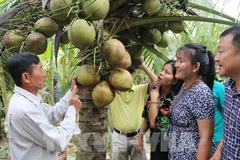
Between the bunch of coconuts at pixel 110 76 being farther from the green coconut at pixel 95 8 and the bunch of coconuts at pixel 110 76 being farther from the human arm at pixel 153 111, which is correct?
the human arm at pixel 153 111

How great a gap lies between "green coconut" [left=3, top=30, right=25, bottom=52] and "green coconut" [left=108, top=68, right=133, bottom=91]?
60 cm

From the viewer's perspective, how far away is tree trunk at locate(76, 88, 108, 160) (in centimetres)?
204

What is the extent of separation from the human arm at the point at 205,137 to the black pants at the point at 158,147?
568 mm

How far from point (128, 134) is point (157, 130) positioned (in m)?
0.86

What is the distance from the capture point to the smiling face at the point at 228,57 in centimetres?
152

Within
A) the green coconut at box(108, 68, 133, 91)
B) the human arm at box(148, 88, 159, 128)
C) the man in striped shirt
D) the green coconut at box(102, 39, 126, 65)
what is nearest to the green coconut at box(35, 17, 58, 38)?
the green coconut at box(102, 39, 126, 65)

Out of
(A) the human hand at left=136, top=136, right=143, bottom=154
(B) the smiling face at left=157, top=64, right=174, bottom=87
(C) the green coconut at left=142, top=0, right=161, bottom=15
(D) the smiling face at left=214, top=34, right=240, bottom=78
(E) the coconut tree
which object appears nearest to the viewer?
(D) the smiling face at left=214, top=34, right=240, bottom=78

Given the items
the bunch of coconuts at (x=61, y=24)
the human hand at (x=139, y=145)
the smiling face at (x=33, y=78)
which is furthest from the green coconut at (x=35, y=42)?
the human hand at (x=139, y=145)

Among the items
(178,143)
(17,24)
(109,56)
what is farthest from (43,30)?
(178,143)

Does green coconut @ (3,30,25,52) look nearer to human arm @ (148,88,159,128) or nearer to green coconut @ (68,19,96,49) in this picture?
green coconut @ (68,19,96,49)

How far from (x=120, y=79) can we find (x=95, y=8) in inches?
16.2

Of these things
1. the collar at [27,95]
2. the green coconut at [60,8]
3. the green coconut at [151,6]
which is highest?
the green coconut at [60,8]

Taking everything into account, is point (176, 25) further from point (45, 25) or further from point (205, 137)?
point (45, 25)

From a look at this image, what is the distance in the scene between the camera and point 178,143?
197 centimetres
